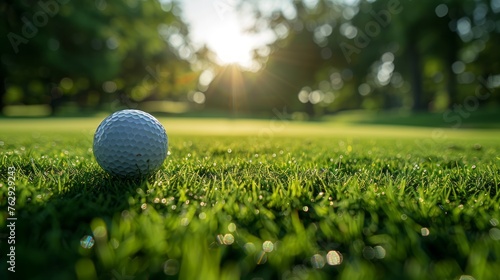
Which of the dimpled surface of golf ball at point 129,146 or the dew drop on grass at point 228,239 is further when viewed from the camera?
the dimpled surface of golf ball at point 129,146

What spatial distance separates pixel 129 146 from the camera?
2.63 meters

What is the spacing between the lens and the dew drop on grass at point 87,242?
1.40 metres

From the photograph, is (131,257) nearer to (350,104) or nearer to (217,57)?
(217,57)

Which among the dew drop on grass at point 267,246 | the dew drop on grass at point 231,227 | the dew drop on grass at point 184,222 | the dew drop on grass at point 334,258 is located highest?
the dew drop on grass at point 334,258

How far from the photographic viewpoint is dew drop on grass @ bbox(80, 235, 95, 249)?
140cm

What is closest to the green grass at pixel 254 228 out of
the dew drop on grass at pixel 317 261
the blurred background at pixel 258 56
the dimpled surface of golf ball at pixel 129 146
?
the dew drop on grass at pixel 317 261

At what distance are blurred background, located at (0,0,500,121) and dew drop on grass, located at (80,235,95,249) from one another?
20134mm

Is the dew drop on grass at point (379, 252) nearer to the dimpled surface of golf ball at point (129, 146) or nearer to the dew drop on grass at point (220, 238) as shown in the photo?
A: the dew drop on grass at point (220, 238)

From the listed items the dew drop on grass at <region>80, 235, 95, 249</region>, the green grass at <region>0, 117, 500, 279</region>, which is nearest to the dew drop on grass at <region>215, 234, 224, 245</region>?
the green grass at <region>0, 117, 500, 279</region>

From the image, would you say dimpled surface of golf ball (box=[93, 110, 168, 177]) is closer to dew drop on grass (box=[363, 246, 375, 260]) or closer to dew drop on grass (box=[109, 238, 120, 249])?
dew drop on grass (box=[109, 238, 120, 249])

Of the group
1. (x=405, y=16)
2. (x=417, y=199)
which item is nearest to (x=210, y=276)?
(x=417, y=199)

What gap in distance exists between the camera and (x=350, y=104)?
6906 centimetres

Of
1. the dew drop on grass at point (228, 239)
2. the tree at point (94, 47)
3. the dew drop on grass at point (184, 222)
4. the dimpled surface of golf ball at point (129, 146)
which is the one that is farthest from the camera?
the tree at point (94, 47)

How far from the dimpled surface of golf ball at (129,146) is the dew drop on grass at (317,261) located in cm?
167
